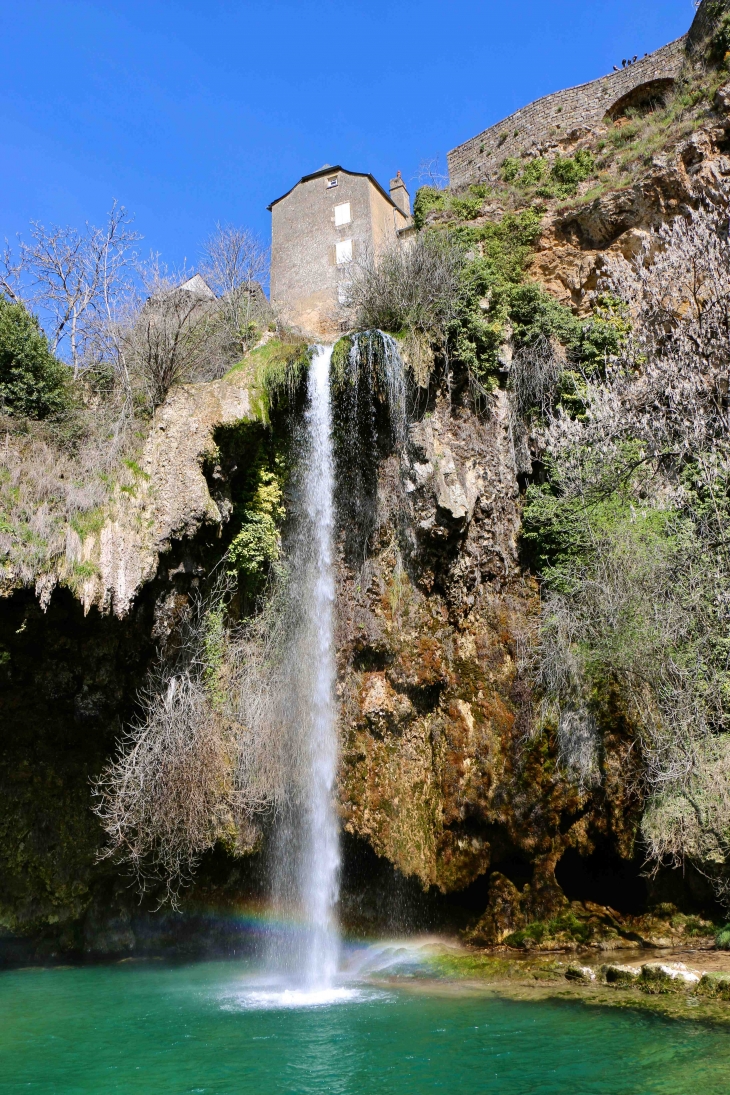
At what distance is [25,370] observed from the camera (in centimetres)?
1434

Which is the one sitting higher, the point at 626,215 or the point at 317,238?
Answer: the point at 317,238

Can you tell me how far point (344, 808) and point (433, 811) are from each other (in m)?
1.46

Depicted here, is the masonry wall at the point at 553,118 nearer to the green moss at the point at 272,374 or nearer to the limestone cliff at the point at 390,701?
the limestone cliff at the point at 390,701

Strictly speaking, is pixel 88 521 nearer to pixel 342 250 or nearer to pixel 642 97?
pixel 342 250

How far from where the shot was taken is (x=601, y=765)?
11438 millimetres

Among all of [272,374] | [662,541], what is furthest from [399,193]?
[662,541]

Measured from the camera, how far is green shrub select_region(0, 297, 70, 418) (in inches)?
557

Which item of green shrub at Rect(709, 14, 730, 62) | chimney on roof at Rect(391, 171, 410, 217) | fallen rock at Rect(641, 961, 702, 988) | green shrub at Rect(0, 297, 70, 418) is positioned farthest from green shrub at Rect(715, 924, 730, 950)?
chimney on roof at Rect(391, 171, 410, 217)

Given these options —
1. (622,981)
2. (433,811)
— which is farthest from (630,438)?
(622,981)

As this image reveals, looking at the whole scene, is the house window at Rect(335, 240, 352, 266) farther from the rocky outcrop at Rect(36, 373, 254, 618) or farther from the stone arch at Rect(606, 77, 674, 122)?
the rocky outcrop at Rect(36, 373, 254, 618)

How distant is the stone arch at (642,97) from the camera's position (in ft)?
67.0

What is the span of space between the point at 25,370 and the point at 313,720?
27.1ft

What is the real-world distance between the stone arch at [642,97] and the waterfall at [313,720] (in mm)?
12198

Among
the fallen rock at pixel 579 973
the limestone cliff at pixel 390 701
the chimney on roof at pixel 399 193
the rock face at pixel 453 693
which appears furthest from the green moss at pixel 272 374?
→ the chimney on roof at pixel 399 193
